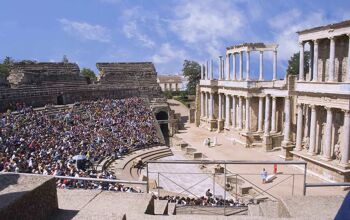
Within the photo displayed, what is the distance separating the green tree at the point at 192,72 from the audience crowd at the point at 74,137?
104ft

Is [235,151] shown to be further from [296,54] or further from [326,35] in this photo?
[296,54]

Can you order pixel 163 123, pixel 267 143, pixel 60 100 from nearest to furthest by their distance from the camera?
pixel 267 143, pixel 60 100, pixel 163 123

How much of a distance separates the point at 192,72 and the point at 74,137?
44813 millimetres

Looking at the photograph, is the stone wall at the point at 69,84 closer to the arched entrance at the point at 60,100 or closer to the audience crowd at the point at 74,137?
the arched entrance at the point at 60,100

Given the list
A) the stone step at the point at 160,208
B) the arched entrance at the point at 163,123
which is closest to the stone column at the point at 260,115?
the arched entrance at the point at 163,123

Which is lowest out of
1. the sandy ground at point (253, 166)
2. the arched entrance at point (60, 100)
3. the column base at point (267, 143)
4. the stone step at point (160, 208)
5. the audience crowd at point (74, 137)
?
the sandy ground at point (253, 166)

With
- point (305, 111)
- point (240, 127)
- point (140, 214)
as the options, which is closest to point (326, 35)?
point (305, 111)

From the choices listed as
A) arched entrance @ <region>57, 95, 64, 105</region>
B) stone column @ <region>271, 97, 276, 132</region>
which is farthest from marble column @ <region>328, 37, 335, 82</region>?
arched entrance @ <region>57, 95, 64, 105</region>

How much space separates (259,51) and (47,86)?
21.9 meters

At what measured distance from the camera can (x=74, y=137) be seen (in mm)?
25109

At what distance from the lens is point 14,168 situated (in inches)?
603

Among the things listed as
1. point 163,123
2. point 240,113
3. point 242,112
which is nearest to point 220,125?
point 242,112

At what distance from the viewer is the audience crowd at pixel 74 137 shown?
17391 millimetres

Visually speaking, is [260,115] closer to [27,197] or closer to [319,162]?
[319,162]
